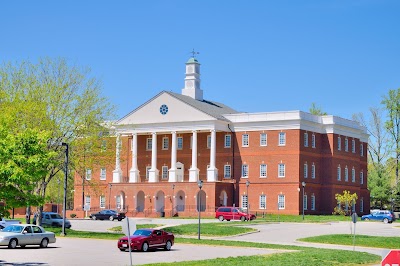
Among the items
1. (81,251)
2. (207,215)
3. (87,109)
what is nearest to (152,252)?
(81,251)

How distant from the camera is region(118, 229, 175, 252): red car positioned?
40.7m

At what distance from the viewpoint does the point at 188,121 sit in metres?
90.6

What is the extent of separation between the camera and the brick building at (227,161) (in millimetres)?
87250

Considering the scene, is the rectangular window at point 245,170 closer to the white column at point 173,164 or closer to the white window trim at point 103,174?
the white column at point 173,164

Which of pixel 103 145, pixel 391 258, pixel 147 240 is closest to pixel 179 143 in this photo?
pixel 103 145

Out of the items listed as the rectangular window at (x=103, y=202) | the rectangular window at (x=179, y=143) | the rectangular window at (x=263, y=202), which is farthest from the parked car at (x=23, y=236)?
the rectangular window at (x=103, y=202)

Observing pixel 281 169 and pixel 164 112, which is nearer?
pixel 281 169

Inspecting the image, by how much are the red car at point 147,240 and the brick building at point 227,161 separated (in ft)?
142

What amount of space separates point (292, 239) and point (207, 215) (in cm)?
3218

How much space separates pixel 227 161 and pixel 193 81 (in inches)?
587

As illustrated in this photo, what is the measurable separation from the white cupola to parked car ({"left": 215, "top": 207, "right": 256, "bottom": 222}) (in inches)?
1039

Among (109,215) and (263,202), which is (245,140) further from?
(109,215)

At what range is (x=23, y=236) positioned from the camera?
4181 cm

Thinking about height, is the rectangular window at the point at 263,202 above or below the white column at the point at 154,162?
below
